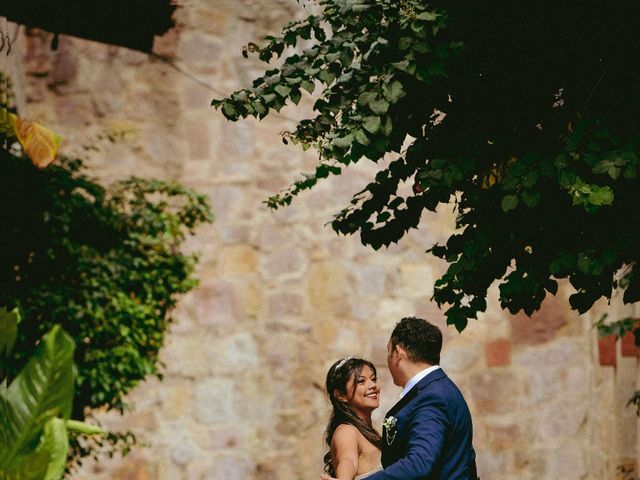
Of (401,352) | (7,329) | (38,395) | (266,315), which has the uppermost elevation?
(266,315)

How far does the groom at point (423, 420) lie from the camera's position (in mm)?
3406

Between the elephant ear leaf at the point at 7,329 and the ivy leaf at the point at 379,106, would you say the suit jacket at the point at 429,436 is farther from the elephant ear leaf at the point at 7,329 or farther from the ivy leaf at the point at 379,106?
the elephant ear leaf at the point at 7,329

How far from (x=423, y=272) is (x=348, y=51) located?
4.08 metres

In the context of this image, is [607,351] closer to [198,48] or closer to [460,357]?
[460,357]

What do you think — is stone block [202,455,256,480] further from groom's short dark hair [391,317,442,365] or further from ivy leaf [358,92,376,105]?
ivy leaf [358,92,376,105]

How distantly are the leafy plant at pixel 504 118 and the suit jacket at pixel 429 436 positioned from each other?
30 cm

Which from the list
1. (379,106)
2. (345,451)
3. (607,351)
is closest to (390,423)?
(345,451)

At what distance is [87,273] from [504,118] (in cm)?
327

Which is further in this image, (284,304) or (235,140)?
(235,140)

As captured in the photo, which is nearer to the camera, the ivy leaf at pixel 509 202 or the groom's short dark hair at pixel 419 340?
the ivy leaf at pixel 509 202

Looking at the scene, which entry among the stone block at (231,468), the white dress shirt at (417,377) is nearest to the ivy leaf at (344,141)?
the white dress shirt at (417,377)

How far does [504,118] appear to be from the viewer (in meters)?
3.60

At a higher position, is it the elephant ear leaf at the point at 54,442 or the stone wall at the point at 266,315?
the stone wall at the point at 266,315

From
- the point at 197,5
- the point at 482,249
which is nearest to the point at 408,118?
the point at 482,249
